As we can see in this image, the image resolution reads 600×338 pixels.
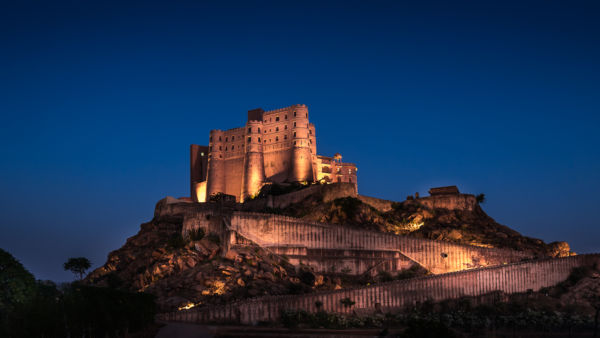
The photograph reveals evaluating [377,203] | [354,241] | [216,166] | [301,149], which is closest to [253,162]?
[216,166]

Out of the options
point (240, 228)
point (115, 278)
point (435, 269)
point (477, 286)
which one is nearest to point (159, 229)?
point (115, 278)

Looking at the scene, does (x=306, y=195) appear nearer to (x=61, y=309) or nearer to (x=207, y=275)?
(x=207, y=275)

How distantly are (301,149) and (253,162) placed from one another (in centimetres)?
848

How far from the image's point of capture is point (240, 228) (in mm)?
50000

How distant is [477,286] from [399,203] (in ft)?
98.5

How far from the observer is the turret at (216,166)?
9731 centimetres

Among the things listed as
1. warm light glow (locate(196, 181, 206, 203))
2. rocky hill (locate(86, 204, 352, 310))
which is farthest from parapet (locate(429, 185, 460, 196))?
warm light glow (locate(196, 181, 206, 203))

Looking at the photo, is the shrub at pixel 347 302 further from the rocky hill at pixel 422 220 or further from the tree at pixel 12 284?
the tree at pixel 12 284

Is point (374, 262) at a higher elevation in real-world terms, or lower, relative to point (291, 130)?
lower

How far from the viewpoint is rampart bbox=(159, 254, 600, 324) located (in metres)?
35.2

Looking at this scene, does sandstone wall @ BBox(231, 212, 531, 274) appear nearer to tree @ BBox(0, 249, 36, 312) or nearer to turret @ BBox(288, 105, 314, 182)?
tree @ BBox(0, 249, 36, 312)

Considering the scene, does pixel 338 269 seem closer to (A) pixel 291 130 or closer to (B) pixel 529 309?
(B) pixel 529 309

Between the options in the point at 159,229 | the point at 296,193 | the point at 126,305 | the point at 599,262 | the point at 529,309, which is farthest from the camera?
the point at 296,193

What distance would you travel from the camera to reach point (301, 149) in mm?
92375
